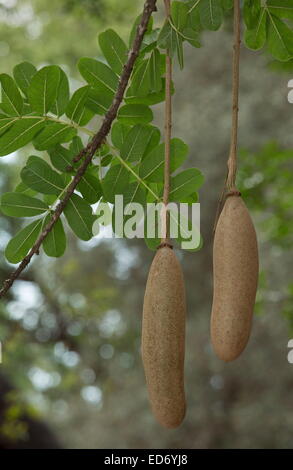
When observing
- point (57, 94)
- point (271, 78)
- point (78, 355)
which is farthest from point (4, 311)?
point (57, 94)

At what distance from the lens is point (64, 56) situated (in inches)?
229

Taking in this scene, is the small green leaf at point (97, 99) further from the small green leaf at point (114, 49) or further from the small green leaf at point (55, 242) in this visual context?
the small green leaf at point (55, 242)

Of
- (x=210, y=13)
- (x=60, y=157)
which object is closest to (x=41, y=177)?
(x=60, y=157)

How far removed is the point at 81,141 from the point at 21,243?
0.44 feet

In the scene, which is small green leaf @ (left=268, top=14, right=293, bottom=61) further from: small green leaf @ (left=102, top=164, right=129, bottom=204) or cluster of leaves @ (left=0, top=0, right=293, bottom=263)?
small green leaf @ (left=102, top=164, right=129, bottom=204)

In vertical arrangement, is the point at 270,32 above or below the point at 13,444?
below

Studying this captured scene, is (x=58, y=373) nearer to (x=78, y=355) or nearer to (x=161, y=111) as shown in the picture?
(x=78, y=355)

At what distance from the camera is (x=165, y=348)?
39cm

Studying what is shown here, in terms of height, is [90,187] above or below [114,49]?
below

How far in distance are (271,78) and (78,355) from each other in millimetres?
2583

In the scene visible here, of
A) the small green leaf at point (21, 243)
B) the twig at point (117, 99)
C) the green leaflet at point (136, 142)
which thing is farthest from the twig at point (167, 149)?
the small green leaf at point (21, 243)

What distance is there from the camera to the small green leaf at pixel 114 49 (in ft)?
2.26

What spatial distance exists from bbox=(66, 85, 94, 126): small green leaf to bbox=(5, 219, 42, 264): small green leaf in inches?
5.1

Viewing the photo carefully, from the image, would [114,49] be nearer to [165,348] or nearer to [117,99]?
[117,99]
